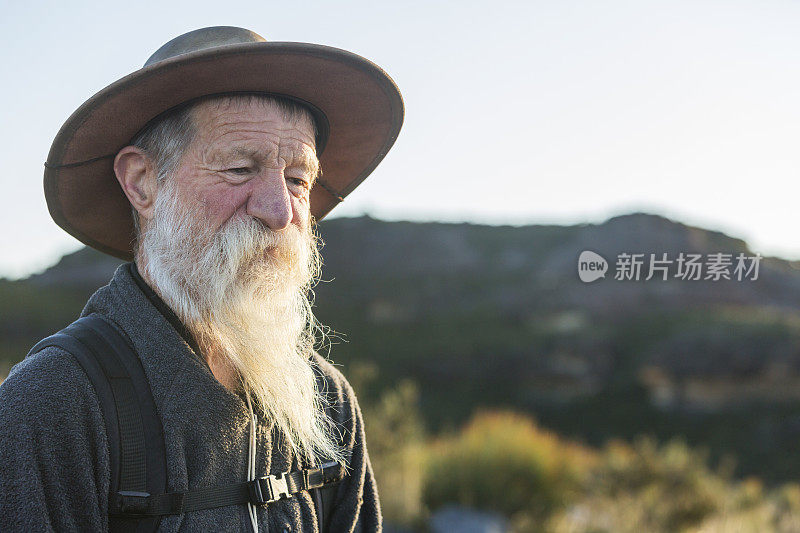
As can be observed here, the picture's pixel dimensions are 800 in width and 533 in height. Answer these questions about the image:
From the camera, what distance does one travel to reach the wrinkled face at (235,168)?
5.96 ft

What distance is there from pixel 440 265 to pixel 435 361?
18.4 m

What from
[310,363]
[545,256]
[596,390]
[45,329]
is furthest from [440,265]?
[310,363]

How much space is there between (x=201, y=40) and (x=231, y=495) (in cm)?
126

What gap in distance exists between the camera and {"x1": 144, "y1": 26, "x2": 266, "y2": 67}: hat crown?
188 cm

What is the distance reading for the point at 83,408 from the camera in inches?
59.9

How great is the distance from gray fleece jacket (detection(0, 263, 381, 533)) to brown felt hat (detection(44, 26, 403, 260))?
0.34m

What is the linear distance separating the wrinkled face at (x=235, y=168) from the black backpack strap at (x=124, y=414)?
44cm

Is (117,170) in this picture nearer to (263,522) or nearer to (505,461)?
(263,522)

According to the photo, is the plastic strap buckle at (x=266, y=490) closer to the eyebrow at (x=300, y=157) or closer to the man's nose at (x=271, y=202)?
the man's nose at (x=271, y=202)

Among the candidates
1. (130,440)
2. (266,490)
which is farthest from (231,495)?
(130,440)

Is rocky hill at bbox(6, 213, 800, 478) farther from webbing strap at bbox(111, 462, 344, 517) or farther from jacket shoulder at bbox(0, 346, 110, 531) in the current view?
jacket shoulder at bbox(0, 346, 110, 531)

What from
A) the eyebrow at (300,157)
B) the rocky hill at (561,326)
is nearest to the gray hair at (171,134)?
the eyebrow at (300,157)

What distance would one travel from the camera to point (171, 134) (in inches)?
74.0

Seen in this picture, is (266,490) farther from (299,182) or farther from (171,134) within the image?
(171,134)
